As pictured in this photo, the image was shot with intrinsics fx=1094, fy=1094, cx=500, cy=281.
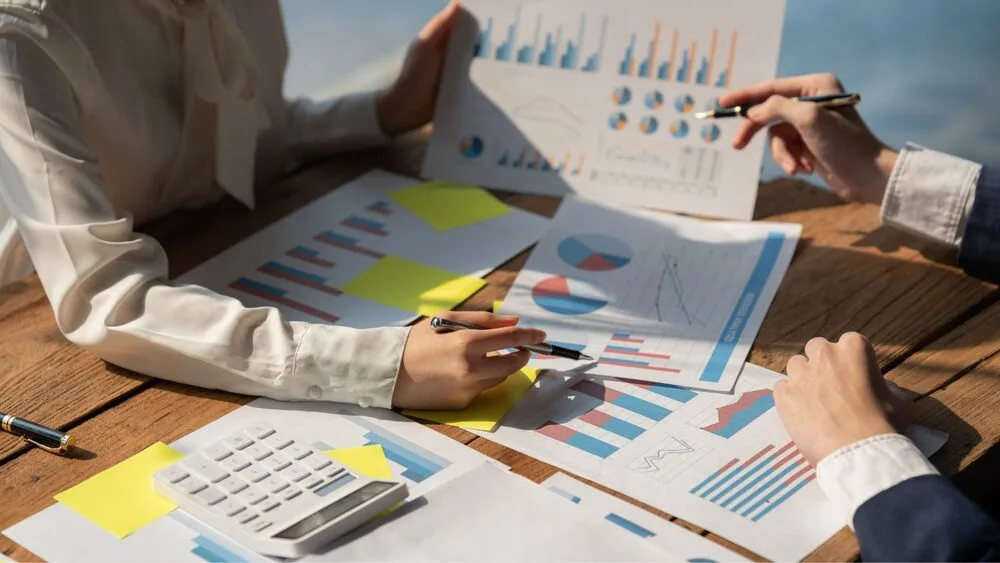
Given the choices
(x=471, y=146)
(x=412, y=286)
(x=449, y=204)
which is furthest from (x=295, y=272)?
(x=471, y=146)

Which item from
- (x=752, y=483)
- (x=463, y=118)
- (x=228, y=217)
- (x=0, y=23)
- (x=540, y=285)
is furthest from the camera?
(x=463, y=118)

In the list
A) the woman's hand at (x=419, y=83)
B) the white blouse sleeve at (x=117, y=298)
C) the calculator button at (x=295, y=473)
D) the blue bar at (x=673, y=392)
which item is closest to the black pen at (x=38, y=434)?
the white blouse sleeve at (x=117, y=298)

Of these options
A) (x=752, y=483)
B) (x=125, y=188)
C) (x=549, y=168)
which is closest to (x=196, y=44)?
(x=125, y=188)

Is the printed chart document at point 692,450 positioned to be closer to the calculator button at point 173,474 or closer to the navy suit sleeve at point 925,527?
the navy suit sleeve at point 925,527

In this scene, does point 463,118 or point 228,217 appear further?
point 463,118

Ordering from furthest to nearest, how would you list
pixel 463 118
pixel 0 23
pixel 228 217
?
pixel 463 118 → pixel 228 217 → pixel 0 23

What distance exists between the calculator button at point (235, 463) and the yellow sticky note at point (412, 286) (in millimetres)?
339

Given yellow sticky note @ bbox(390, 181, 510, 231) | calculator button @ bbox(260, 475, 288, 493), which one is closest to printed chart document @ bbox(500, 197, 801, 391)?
yellow sticky note @ bbox(390, 181, 510, 231)

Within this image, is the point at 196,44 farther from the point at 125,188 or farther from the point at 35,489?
the point at 35,489

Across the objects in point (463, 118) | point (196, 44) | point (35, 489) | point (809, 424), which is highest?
point (196, 44)

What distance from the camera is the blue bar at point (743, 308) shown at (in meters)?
1.12

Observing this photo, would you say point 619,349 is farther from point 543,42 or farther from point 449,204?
point 543,42

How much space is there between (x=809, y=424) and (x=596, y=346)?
0.27 m

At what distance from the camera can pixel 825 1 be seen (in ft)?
11.3
